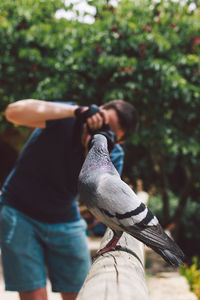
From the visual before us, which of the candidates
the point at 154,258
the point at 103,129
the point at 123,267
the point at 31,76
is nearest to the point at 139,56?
the point at 31,76

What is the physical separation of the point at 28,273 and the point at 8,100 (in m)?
3.55

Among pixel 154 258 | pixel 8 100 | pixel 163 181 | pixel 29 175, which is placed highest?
pixel 8 100

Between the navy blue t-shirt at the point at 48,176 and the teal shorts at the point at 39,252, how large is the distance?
57mm

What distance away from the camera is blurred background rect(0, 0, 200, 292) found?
404 centimetres

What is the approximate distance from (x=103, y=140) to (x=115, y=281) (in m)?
0.76

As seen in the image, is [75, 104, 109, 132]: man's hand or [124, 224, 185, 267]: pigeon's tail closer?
[124, 224, 185, 267]: pigeon's tail

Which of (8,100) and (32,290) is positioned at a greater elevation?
(8,100)

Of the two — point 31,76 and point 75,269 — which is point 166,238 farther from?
point 31,76

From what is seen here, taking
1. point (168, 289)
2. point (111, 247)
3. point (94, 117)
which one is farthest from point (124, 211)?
point (168, 289)

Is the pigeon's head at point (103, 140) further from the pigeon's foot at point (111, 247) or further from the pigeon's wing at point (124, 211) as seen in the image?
the pigeon's foot at point (111, 247)

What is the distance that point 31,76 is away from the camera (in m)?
4.66

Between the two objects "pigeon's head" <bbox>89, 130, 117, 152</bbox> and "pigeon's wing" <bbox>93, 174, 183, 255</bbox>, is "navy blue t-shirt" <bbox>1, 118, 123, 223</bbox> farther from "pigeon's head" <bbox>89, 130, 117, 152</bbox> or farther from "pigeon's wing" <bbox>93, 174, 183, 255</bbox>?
"pigeon's wing" <bbox>93, 174, 183, 255</bbox>

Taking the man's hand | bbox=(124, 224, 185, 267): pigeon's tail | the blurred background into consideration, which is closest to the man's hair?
the man's hand

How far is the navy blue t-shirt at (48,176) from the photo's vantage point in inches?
73.5
